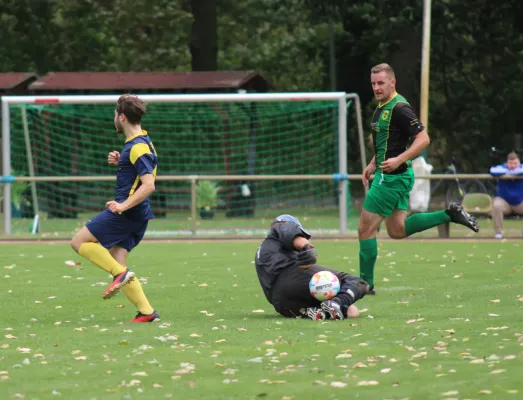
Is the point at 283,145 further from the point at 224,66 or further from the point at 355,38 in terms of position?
the point at 224,66

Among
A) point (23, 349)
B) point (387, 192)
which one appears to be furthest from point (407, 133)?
point (23, 349)

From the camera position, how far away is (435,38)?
1345 inches

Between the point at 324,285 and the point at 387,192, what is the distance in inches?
74.1

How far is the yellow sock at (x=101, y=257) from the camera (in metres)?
9.57

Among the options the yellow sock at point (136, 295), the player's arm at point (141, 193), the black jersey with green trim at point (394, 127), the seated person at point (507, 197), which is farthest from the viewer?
the seated person at point (507, 197)

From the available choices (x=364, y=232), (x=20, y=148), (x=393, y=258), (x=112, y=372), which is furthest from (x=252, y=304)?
(x=20, y=148)

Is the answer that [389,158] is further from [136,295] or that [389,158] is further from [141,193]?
[136,295]

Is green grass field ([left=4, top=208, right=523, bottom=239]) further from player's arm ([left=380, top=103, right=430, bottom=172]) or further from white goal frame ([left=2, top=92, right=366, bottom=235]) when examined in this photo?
player's arm ([left=380, top=103, right=430, bottom=172])

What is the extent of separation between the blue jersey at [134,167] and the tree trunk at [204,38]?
2382 cm

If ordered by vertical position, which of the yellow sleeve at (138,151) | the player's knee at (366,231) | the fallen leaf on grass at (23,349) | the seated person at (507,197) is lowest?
the seated person at (507,197)

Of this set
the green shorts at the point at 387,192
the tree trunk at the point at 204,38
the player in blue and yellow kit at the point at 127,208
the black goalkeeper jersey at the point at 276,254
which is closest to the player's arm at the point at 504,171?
the green shorts at the point at 387,192

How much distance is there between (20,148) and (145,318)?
60.9 ft

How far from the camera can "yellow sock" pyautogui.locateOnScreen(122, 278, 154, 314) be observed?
31.3 feet

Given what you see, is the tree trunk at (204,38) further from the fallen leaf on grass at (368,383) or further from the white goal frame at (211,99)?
the fallen leaf on grass at (368,383)
